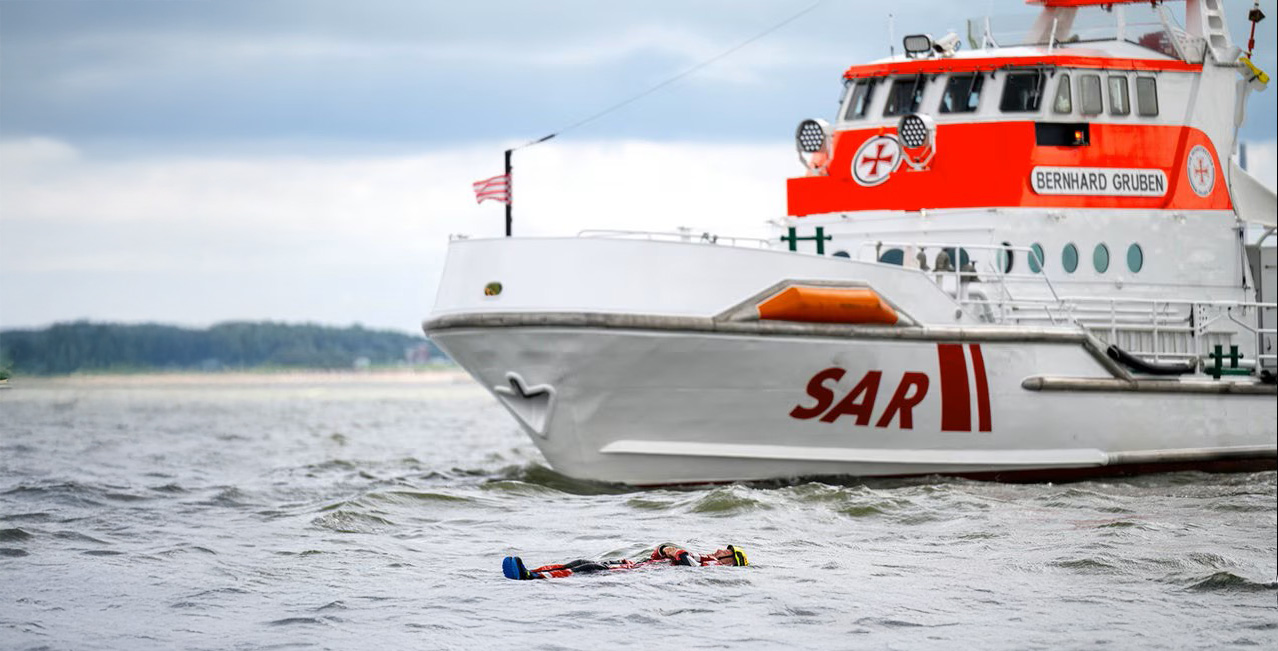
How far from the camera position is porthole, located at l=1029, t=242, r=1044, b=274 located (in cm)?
1511

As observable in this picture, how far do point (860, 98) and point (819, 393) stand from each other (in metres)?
4.51

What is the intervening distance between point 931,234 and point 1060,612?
7.70 metres

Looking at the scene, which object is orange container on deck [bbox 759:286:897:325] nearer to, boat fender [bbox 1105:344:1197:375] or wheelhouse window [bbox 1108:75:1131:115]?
boat fender [bbox 1105:344:1197:375]

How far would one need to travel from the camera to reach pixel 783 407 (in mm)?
13055

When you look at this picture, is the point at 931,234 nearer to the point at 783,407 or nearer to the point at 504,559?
the point at 783,407

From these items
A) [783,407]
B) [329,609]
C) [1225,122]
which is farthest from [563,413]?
[1225,122]

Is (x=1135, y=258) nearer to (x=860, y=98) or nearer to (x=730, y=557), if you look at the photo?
(x=860, y=98)

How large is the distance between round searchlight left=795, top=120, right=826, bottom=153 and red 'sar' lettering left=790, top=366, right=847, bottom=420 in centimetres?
374

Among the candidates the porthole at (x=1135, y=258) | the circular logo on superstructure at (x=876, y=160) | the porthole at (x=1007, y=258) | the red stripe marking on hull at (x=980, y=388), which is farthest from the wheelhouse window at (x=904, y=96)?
the red stripe marking on hull at (x=980, y=388)

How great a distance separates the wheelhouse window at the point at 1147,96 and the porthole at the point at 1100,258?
1.60 m

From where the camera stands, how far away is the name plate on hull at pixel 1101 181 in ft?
51.3

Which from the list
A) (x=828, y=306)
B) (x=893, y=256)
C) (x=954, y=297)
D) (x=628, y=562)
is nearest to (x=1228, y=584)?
(x=628, y=562)

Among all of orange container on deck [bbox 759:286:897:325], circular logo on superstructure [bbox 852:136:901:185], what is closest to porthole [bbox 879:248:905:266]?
circular logo on superstructure [bbox 852:136:901:185]

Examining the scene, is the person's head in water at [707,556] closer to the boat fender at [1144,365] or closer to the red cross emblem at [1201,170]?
the boat fender at [1144,365]
